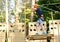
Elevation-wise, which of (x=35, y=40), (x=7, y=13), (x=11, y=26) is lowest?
(x=35, y=40)

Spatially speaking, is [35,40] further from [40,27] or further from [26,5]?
[26,5]

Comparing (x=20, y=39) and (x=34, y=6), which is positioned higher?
(x=34, y=6)

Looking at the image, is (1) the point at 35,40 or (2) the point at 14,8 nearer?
(1) the point at 35,40

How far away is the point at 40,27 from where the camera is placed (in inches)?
212

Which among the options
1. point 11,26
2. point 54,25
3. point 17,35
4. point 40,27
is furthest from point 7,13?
point 54,25

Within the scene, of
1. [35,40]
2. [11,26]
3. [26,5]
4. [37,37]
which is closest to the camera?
[37,37]

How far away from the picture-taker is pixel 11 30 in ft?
18.5

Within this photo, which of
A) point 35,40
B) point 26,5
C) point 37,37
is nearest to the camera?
point 37,37

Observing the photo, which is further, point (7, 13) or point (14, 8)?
point (14, 8)

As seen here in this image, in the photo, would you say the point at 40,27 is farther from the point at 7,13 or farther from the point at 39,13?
the point at 7,13

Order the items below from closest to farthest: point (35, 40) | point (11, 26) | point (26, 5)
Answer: point (35, 40)
point (11, 26)
point (26, 5)

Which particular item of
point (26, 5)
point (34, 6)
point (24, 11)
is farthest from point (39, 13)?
point (26, 5)

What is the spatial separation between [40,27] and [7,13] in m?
1.21

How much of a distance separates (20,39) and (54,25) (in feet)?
3.62
